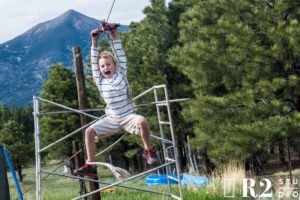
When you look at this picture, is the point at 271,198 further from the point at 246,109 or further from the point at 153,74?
the point at 153,74

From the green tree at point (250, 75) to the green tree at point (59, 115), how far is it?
1412cm

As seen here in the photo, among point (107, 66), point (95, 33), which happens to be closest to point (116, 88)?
point (107, 66)

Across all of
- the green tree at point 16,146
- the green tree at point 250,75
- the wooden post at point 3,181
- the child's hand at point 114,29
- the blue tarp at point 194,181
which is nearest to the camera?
the child's hand at point 114,29

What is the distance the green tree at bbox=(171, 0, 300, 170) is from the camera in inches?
472

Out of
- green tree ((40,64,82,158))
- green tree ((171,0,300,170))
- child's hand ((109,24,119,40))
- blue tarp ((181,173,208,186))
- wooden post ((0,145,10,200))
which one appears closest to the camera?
child's hand ((109,24,119,40))

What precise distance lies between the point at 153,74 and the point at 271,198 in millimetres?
14626

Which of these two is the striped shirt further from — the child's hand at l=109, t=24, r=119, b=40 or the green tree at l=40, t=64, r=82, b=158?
the green tree at l=40, t=64, r=82, b=158

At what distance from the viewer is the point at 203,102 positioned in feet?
40.4

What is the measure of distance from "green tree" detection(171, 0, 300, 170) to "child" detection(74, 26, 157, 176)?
7.12 meters

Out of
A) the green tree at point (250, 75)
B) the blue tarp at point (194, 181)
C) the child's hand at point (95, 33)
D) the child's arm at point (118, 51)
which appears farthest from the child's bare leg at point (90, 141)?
the green tree at point (250, 75)

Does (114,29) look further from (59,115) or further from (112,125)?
(59,115)

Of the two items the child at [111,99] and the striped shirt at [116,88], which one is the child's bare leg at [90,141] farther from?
the striped shirt at [116,88]

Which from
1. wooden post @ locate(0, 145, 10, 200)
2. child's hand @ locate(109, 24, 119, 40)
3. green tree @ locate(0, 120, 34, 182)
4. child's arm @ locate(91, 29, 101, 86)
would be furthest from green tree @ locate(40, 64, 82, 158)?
child's hand @ locate(109, 24, 119, 40)

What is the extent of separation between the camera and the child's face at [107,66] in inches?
198
